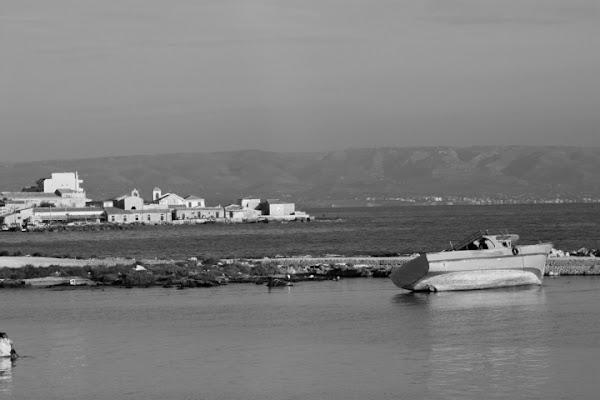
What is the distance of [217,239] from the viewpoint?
84.9 meters

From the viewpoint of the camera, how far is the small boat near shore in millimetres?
34031

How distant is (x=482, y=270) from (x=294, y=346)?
10690 mm

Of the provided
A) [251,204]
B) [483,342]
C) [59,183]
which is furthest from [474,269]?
[251,204]

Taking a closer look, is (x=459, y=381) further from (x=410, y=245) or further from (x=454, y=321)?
(x=410, y=245)

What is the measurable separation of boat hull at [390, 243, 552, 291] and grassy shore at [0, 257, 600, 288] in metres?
4.47

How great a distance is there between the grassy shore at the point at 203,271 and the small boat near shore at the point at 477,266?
180 inches

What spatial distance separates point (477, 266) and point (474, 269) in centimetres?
12

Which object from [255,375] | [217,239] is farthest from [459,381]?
[217,239]

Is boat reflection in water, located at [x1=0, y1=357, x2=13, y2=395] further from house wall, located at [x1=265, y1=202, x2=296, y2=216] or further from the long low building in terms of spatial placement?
A: house wall, located at [x1=265, y1=202, x2=296, y2=216]

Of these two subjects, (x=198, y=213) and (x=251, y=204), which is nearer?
(x=198, y=213)

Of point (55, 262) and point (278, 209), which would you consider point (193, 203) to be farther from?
point (55, 262)

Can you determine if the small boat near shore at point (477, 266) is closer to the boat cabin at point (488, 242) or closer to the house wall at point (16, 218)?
the boat cabin at point (488, 242)

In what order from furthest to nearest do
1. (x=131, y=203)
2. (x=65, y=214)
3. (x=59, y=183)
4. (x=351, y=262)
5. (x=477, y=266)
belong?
(x=59, y=183), (x=131, y=203), (x=65, y=214), (x=351, y=262), (x=477, y=266)

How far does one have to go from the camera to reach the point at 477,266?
34.2 metres
